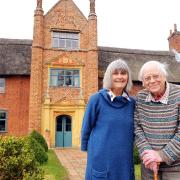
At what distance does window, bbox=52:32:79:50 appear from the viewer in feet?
75.8

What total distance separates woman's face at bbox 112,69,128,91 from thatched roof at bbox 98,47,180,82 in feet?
71.4

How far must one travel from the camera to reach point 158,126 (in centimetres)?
306

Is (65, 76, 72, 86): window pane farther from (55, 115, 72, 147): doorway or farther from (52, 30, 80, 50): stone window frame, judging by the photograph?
(55, 115, 72, 147): doorway

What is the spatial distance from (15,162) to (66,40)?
18.2 metres

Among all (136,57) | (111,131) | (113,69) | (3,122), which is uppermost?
(136,57)

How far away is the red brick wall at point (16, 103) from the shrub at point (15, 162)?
1755 centimetres

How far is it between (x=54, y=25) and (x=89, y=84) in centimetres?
577

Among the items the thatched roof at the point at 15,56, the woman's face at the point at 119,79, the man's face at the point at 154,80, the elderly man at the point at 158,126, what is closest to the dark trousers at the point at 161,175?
the elderly man at the point at 158,126

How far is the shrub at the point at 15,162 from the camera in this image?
6.04 metres

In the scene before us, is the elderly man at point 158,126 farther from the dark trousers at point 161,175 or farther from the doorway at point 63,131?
the doorway at point 63,131

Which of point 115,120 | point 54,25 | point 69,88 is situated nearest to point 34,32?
point 54,25

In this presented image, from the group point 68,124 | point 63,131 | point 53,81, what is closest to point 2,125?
point 63,131

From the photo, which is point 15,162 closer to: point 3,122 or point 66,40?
point 3,122

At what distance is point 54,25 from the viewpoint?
23172 mm
